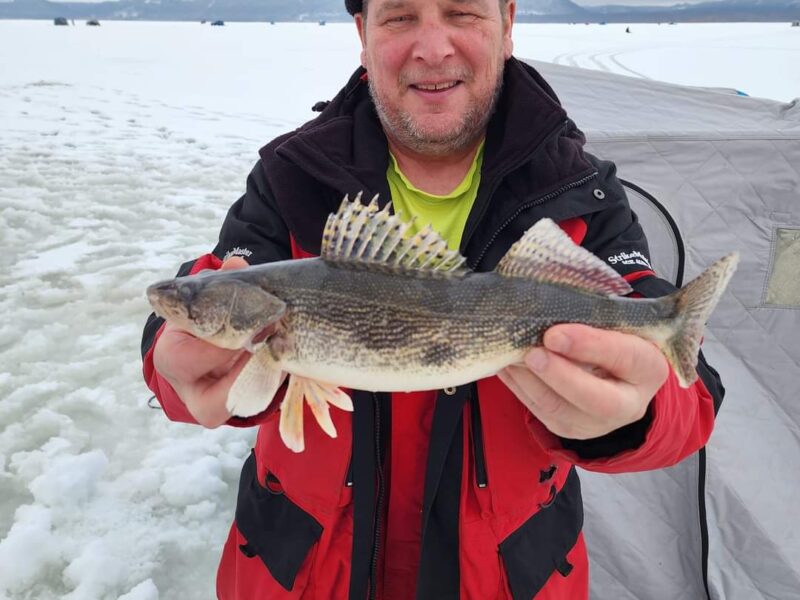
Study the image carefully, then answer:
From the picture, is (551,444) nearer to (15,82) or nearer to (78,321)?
(78,321)

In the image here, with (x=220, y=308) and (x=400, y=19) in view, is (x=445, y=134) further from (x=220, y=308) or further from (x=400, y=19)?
(x=220, y=308)

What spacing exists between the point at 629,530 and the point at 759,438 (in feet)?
2.97

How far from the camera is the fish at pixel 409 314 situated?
5.73ft

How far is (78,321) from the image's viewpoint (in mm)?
4910

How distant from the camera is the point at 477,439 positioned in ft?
7.04

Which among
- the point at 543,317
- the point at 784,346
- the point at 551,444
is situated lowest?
the point at 784,346

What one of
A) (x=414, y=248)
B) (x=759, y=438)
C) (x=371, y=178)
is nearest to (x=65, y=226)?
(x=371, y=178)

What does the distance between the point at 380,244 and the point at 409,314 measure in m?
0.26

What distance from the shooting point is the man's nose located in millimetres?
2260

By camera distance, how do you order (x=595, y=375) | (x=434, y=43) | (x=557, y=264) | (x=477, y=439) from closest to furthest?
(x=595, y=375), (x=557, y=264), (x=477, y=439), (x=434, y=43)

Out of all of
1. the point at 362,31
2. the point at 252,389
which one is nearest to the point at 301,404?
the point at 252,389

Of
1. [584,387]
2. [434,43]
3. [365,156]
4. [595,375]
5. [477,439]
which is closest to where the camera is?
[584,387]

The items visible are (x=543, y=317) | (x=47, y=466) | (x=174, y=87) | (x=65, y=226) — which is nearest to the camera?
(x=543, y=317)

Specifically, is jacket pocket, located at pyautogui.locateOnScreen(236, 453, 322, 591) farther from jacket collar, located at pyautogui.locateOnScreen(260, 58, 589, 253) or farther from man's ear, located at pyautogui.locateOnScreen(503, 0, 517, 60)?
man's ear, located at pyautogui.locateOnScreen(503, 0, 517, 60)
